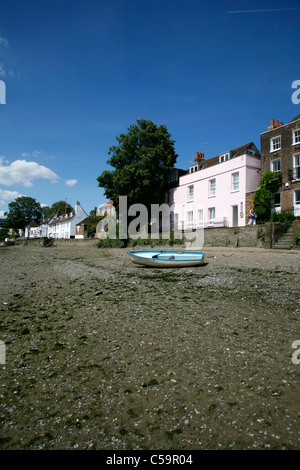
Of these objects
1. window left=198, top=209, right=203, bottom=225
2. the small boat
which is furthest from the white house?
the small boat

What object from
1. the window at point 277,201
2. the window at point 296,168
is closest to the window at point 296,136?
the window at point 296,168

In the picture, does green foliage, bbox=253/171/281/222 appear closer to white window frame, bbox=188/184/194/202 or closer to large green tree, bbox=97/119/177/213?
white window frame, bbox=188/184/194/202

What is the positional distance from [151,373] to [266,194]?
991 inches

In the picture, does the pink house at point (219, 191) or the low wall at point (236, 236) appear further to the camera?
the pink house at point (219, 191)

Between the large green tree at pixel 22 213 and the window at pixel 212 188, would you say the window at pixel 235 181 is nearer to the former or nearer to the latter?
the window at pixel 212 188

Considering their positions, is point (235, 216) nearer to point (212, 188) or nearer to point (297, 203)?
point (212, 188)

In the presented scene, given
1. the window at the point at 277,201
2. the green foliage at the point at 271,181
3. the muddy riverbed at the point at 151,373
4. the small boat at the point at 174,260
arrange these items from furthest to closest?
the window at the point at 277,201, the green foliage at the point at 271,181, the small boat at the point at 174,260, the muddy riverbed at the point at 151,373

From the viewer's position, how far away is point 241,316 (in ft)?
20.0

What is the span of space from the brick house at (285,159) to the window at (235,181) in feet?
9.29

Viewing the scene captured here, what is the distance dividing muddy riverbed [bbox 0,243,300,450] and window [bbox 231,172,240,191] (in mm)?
23653

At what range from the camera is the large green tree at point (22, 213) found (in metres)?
126

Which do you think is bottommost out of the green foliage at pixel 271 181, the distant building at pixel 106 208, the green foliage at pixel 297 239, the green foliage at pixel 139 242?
the green foliage at pixel 139 242
